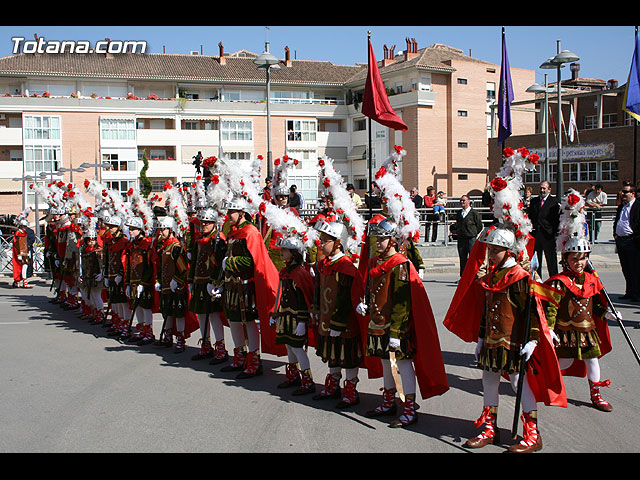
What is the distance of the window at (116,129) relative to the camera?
5172 centimetres

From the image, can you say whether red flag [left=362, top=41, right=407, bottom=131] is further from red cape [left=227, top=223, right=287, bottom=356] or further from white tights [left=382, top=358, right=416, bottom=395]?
white tights [left=382, top=358, right=416, bottom=395]

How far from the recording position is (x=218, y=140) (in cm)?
5453

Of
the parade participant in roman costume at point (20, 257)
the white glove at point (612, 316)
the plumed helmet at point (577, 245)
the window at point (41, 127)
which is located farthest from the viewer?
the window at point (41, 127)

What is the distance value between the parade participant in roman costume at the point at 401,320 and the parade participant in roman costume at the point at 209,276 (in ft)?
9.83

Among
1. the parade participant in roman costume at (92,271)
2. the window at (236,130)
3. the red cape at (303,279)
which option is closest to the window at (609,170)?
the window at (236,130)

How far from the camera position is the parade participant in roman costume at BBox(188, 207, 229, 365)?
8719 mm

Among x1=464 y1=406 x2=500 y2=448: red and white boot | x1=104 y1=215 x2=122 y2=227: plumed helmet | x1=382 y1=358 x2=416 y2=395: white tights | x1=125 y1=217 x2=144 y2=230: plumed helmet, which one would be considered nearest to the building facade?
x1=104 y1=215 x2=122 y2=227: plumed helmet

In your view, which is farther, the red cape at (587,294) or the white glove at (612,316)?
the red cape at (587,294)

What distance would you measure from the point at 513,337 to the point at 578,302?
1.32m

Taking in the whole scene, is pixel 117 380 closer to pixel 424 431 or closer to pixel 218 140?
pixel 424 431

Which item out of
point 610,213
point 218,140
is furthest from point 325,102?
point 610,213

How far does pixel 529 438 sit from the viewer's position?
5371 mm

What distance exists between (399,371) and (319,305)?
1.19 meters

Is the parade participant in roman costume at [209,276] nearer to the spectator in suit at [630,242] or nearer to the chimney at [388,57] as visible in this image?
the spectator in suit at [630,242]
